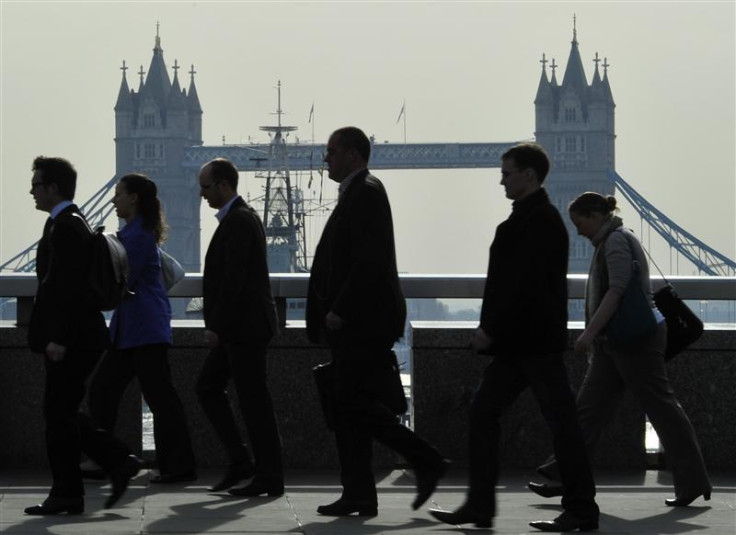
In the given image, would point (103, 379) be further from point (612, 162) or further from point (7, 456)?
point (612, 162)

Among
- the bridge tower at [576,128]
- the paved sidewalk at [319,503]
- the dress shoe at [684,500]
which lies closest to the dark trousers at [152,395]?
the paved sidewalk at [319,503]

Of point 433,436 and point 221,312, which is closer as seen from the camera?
point 221,312

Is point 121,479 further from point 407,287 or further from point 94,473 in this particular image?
point 407,287

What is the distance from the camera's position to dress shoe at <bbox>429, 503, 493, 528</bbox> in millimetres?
4691

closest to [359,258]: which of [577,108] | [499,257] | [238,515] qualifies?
[499,257]

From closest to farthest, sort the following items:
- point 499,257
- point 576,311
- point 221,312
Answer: point 499,257, point 221,312, point 576,311

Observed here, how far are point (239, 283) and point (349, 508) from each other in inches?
32.1

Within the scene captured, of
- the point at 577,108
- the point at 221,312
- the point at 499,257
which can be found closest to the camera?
the point at 499,257

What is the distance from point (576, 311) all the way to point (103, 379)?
9668 centimetres

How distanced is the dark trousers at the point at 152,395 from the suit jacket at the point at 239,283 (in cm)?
27

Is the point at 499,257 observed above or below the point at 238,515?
above

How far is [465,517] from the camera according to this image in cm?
469

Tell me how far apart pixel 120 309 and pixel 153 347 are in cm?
15

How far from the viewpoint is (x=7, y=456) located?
20.3 ft
